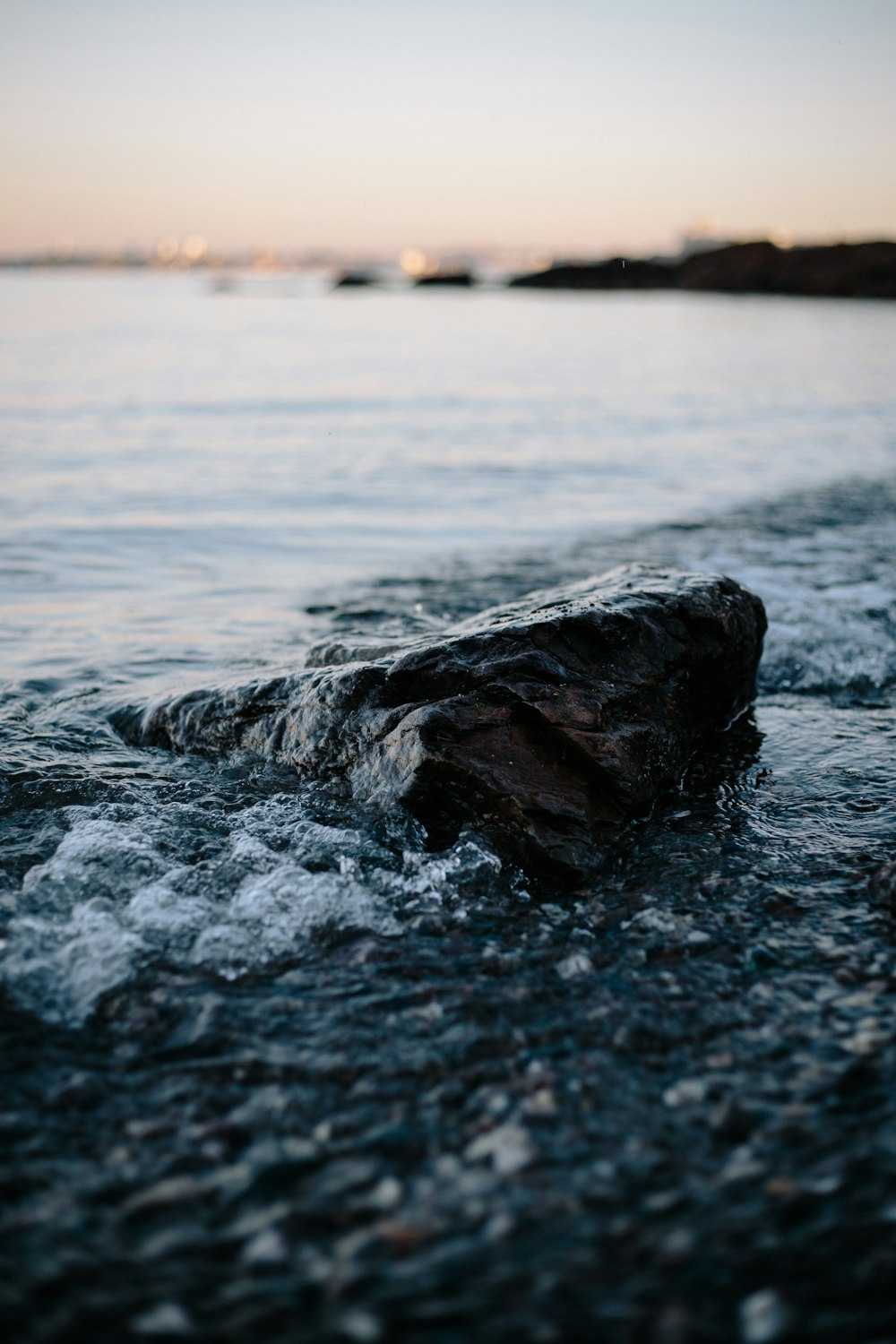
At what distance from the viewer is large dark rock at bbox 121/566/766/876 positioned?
16.7 ft

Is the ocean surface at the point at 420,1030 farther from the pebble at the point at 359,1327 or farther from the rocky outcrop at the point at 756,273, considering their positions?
the rocky outcrop at the point at 756,273

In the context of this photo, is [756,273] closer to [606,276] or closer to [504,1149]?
A: [606,276]

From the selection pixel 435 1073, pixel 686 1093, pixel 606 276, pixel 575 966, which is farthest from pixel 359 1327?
Answer: pixel 606 276

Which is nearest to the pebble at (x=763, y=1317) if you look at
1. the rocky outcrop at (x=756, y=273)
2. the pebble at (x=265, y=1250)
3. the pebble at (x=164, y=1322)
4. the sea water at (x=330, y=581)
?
the pebble at (x=265, y=1250)

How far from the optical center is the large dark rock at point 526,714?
201 inches

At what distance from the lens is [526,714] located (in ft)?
17.6

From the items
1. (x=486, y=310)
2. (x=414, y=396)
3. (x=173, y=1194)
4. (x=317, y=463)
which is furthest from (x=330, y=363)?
(x=486, y=310)

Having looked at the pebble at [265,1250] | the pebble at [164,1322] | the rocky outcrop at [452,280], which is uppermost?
the rocky outcrop at [452,280]

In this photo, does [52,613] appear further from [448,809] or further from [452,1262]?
[452,1262]

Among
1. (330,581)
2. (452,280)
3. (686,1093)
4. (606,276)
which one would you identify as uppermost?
(452,280)

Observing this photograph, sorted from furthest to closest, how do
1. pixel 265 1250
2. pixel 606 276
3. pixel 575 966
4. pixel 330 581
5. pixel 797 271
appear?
pixel 606 276 → pixel 797 271 → pixel 330 581 → pixel 575 966 → pixel 265 1250

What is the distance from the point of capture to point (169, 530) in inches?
532

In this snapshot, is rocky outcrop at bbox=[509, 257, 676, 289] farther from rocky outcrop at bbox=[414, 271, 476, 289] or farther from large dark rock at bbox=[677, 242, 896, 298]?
rocky outcrop at bbox=[414, 271, 476, 289]

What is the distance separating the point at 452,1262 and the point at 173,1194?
86cm
